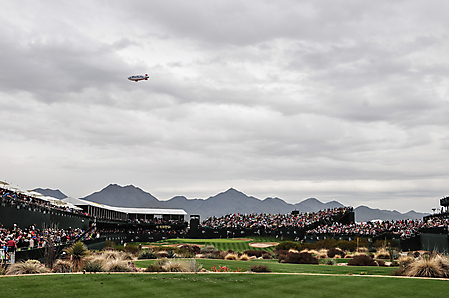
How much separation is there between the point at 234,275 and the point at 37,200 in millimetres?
36154

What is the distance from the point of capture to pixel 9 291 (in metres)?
11.7

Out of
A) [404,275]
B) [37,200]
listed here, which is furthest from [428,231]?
[37,200]

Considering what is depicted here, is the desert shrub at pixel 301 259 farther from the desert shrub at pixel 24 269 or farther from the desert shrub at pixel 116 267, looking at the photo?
the desert shrub at pixel 24 269

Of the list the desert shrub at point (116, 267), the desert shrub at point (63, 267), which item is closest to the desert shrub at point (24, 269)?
the desert shrub at point (63, 267)

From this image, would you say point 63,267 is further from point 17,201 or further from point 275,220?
point 275,220

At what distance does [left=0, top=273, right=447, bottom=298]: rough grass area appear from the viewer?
12172 mm

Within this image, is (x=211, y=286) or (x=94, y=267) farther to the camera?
(x=94, y=267)

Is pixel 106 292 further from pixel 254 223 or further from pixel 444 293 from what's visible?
pixel 254 223

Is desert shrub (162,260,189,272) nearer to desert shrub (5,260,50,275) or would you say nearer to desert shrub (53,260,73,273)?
desert shrub (53,260,73,273)

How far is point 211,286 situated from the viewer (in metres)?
13.8

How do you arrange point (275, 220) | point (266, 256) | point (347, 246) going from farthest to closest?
point (275, 220) → point (347, 246) → point (266, 256)

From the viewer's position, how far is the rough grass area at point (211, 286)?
12172mm

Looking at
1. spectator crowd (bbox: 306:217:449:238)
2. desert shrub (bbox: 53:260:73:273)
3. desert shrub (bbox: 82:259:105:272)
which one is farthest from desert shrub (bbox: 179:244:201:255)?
spectator crowd (bbox: 306:217:449:238)

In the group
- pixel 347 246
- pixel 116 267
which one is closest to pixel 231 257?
pixel 116 267
